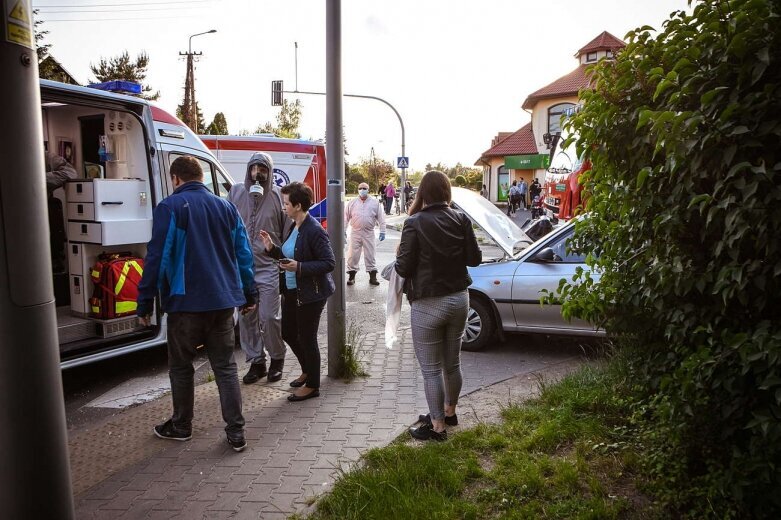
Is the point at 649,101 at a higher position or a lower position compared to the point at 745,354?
higher

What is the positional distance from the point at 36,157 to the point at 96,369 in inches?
208

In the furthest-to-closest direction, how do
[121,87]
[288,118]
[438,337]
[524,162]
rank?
1. [288,118]
2. [524,162]
3. [121,87]
4. [438,337]

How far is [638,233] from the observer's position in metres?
3.36

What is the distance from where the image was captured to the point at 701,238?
9.62ft

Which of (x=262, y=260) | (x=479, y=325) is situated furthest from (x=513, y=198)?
(x=262, y=260)

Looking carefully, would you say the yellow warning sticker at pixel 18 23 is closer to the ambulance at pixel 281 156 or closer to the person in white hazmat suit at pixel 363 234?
the person in white hazmat suit at pixel 363 234

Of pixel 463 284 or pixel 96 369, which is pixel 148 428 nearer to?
pixel 96 369

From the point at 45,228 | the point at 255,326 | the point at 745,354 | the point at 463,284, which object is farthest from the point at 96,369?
the point at 745,354

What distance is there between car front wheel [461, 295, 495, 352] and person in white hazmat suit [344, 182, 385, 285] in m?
5.06

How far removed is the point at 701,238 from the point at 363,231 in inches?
383

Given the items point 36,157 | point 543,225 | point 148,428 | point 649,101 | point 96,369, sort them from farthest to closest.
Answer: point 543,225 → point 96,369 → point 148,428 → point 649,101 → point 36,157

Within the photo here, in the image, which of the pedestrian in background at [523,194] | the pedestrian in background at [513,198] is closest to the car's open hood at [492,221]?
the pedestrian in background at [513,198]

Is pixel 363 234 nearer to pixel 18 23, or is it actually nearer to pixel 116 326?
pixel 116 326

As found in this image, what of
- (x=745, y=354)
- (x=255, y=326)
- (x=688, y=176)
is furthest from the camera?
(x=255, y=326)
